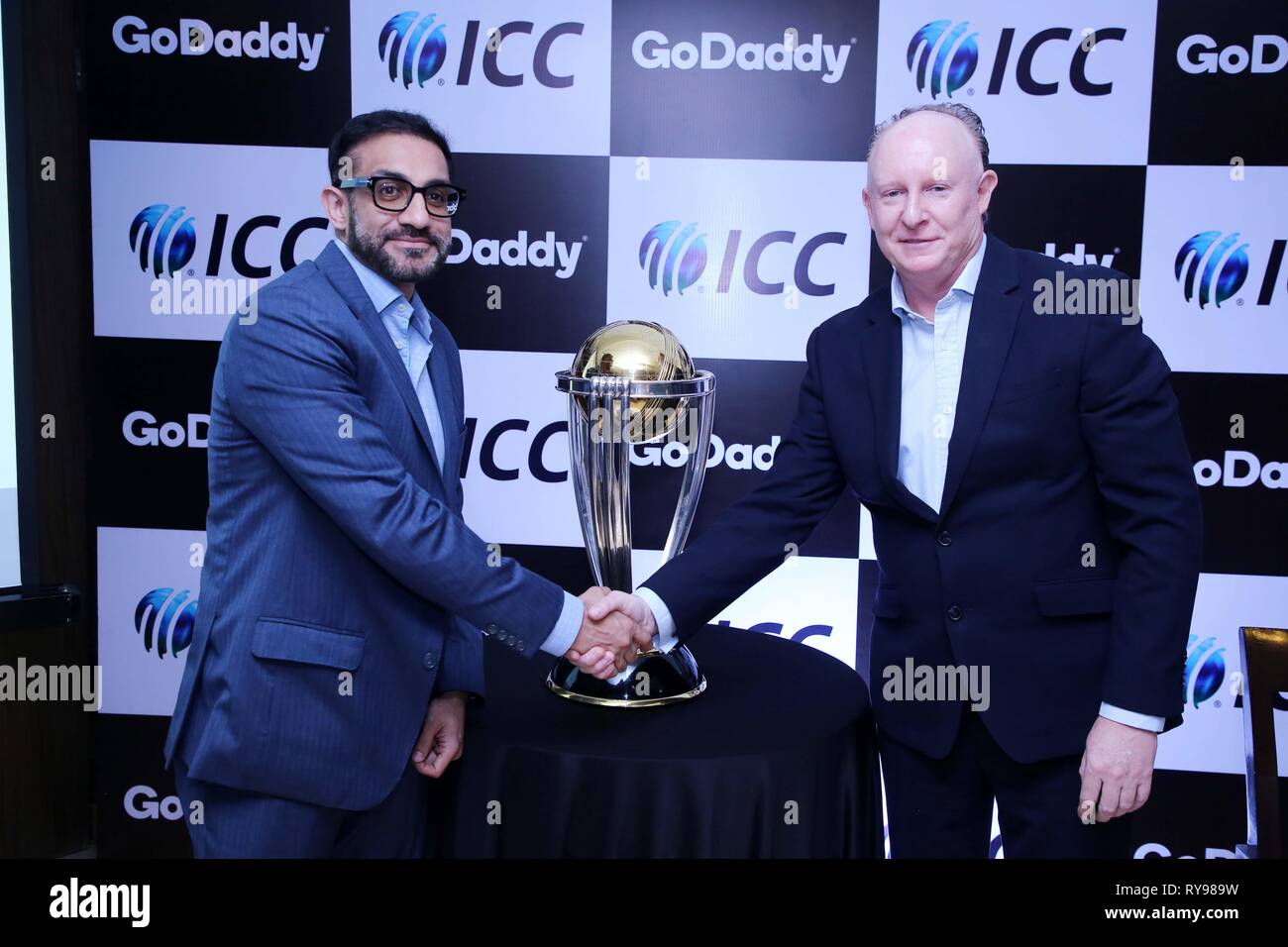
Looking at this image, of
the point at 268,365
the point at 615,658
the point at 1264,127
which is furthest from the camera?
the point at 1264,127

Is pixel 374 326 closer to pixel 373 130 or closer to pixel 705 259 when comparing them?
pixel 373 130

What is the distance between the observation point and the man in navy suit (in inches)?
50.9

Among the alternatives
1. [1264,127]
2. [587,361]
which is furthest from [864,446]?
[1264,127]

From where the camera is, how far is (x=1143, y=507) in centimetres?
129

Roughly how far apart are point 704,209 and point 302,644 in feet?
4.48

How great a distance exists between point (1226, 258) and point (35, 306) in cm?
274

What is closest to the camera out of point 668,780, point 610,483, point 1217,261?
point 668,780

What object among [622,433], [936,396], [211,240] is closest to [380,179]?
[622,433]

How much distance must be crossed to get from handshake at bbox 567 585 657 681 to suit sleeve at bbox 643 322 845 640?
0.09 meters

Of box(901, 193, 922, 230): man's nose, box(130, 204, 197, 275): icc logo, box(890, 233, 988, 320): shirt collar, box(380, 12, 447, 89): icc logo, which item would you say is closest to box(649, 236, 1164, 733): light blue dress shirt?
box(890, 233, 988, 320): shirt collar

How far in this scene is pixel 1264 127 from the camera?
2092 millimetres

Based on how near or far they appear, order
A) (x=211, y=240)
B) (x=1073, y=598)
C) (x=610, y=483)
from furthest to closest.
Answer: (x=211, y=240) → (x=610, y=483) → (x=1073, y=598)

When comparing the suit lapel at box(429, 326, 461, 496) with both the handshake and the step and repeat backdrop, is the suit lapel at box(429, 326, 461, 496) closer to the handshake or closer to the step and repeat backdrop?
the handshake

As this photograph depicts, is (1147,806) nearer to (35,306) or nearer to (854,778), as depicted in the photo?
(854,778)
